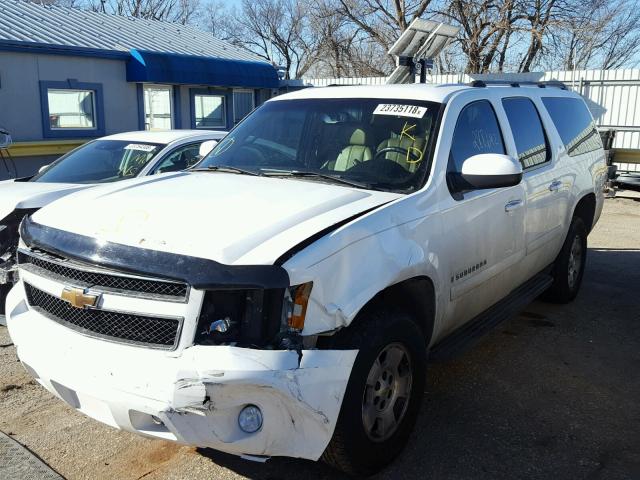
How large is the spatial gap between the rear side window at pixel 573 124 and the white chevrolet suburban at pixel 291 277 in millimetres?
1239

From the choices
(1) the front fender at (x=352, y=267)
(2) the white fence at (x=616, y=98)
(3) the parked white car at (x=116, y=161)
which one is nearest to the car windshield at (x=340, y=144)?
(1) the front fender at (x=352, y=267)

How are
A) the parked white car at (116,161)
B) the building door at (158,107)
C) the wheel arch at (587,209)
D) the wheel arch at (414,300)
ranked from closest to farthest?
1. the wheel arch at (414,300)
2. the wheel arch at (587,209)
3. the parked white car at (116,161)
4. the building door at (158,107)

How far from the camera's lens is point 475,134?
13.8 feet

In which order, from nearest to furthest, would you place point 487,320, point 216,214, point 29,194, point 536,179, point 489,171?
point 216,214
point 489,171
point 487,320
point 536,179
point 29,194

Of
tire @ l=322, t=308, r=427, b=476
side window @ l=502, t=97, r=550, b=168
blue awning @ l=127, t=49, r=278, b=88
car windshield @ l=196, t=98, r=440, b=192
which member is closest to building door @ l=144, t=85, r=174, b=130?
blue awning @ l=127, t=49, r=278, b=88

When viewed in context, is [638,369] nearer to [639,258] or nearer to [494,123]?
[494,123]

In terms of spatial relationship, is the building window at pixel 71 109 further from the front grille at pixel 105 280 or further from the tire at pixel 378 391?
the tire at pixel 378 391

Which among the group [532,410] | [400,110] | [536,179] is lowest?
[532,410]

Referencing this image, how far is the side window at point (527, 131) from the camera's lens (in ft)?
15.4

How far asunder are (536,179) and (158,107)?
14708 millimetres

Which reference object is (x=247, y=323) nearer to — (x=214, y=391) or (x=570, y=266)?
(x=214, y=391)

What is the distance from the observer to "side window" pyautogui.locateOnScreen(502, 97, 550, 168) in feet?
15.4

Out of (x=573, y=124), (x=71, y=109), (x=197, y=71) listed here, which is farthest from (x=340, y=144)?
(x=197, y=71)

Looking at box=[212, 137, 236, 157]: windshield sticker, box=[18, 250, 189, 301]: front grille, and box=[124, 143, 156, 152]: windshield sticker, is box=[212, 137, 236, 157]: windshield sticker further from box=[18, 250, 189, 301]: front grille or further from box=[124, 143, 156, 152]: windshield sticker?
box=[124, 143, 156, 152]: windshield sticker
